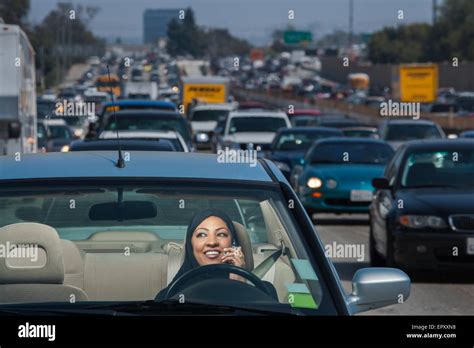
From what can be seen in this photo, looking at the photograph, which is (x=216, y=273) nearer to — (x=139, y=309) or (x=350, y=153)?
(x=139, y=309)

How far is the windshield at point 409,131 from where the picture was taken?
98.5 ft

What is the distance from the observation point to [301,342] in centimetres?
405

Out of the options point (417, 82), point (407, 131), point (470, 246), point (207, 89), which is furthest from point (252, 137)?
point (207, 89)

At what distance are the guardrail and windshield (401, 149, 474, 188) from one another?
34.0 meters

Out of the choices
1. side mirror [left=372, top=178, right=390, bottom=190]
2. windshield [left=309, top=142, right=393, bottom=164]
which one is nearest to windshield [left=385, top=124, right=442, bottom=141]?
windshield [left=309, top=142, right=393, bottom=164]

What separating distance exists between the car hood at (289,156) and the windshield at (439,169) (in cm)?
1120

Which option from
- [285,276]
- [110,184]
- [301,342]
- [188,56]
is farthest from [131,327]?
[188,56]

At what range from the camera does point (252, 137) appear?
103 ft

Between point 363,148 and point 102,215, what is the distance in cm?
1706

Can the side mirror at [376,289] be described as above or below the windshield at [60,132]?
above

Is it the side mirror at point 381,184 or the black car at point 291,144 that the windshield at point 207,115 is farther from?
the side mirror at point 381,184

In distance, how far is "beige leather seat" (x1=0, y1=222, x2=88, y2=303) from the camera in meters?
5.06

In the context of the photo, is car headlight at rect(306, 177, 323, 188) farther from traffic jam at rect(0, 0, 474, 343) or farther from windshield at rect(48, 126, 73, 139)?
windshield at rect(48, 126, 73, 139)

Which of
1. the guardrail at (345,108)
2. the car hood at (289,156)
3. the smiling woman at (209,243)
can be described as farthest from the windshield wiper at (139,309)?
the guardrail at (345,108)
